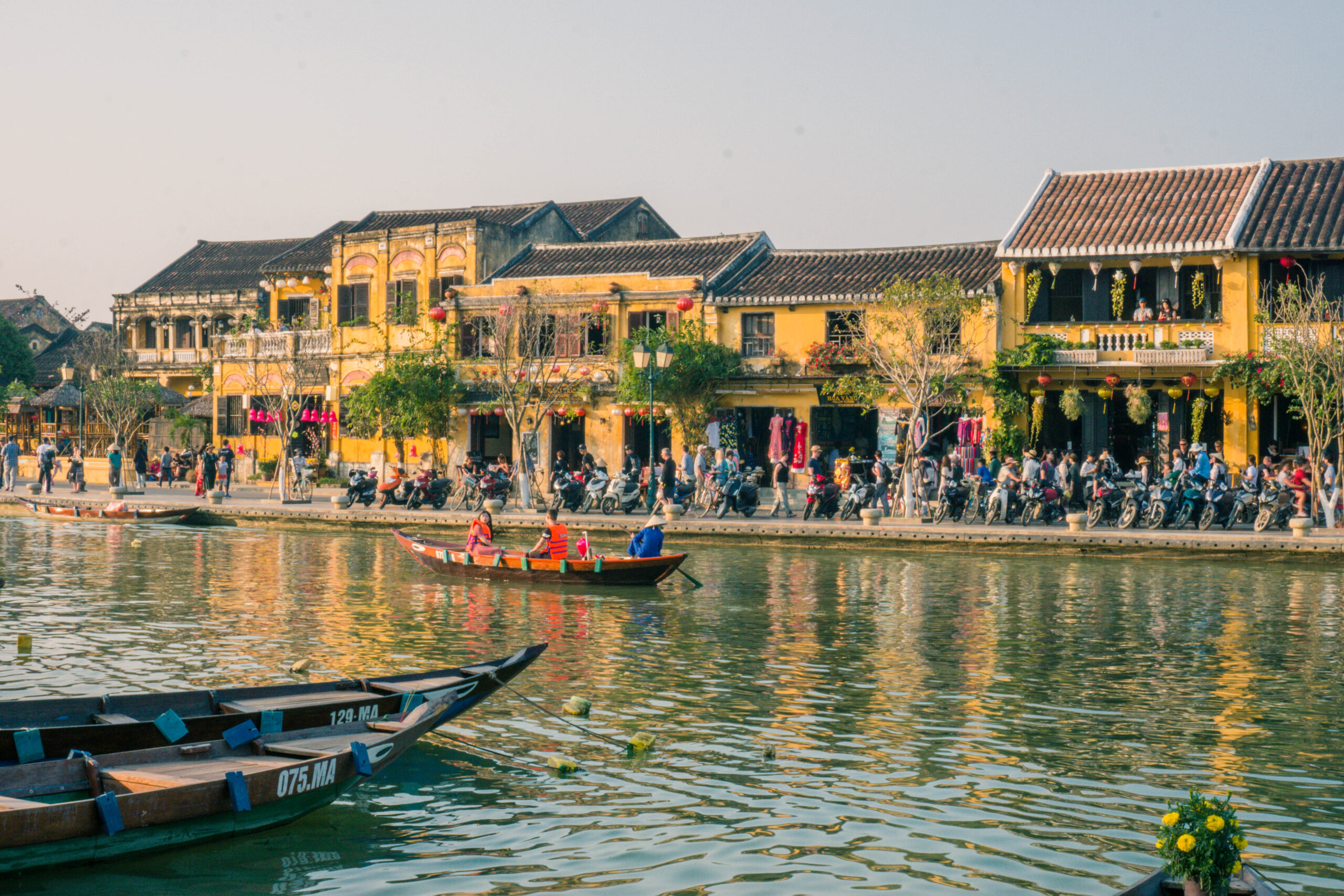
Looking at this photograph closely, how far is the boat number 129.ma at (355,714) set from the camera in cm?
936

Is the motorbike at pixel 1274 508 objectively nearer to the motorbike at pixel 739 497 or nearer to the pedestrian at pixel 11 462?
the motorbike at pixel 739 497

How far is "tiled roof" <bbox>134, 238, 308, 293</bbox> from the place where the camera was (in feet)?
165

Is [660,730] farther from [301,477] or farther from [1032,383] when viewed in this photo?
[301,477]

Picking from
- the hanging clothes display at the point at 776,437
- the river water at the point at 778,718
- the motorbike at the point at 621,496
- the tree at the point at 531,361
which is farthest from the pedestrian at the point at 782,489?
the river water at the point at 778,718

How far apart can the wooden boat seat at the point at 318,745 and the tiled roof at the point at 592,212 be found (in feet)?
114

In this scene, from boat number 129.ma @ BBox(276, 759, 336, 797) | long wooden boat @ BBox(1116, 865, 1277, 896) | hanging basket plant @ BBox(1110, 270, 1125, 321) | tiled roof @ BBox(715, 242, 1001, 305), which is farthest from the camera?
tiled roof @ BBox(715, 242, 1001, 305)

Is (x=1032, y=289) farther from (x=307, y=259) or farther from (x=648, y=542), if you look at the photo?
(x=307, y=259)

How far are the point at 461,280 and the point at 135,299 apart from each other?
62.1 feet

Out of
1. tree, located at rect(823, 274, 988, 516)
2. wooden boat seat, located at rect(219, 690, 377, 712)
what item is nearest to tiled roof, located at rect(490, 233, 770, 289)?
tree, located at rect(823, 274, 988, 516)

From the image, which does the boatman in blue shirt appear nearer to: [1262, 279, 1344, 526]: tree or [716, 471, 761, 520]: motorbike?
[716, 471, 761, 520]: motorbike

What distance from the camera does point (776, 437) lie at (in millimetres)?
33406

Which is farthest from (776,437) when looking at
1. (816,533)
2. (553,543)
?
(553,543)

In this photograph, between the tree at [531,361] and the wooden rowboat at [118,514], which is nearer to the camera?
the wooden rowboat at [118,514]

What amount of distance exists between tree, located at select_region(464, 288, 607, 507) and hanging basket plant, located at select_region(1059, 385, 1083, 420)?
480 inches
